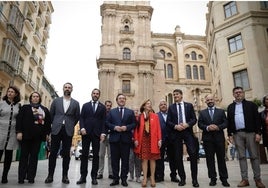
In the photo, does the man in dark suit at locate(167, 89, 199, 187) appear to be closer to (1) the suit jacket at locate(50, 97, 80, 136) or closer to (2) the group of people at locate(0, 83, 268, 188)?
(2) the group of people at locate(0, 83, 268, 188)

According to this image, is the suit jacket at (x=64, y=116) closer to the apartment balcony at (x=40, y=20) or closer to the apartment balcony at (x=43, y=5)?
the apartment balcony at (x=40, y=20)

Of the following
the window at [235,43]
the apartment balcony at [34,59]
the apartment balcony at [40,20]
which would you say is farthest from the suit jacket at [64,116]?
the apartment balcony at [40,20]

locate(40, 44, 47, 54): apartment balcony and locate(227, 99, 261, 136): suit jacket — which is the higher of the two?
locate(40, 44, 47, 54): apartment balcony

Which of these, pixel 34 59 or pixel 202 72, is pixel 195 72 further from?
pixel 34 59

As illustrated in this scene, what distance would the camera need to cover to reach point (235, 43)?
16.9 m

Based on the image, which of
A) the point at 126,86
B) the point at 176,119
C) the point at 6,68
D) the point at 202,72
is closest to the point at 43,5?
the point at 6,68

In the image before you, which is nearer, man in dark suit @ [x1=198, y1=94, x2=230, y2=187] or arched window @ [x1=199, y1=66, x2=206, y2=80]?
man in dark suit @ [x1=198, y1=94, x2=230, y2=187]

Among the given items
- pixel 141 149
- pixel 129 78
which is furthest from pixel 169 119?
pixel 129 78

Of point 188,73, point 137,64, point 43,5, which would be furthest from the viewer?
point 188,73

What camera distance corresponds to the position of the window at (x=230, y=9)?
17375mm

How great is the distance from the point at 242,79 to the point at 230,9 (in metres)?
5.62

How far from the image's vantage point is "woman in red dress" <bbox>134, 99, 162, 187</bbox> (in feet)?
17.9

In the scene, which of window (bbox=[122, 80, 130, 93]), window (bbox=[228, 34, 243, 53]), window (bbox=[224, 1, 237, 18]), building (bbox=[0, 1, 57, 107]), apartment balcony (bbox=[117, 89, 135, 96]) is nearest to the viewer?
building (bbox=[0, 1, 57, 107])

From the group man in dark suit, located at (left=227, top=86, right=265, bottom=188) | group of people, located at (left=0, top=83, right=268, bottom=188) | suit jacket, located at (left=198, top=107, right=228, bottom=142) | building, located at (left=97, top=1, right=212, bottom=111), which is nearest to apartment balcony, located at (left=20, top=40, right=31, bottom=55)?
building, located at (left=97, top=1, right=212, bottom=111)
